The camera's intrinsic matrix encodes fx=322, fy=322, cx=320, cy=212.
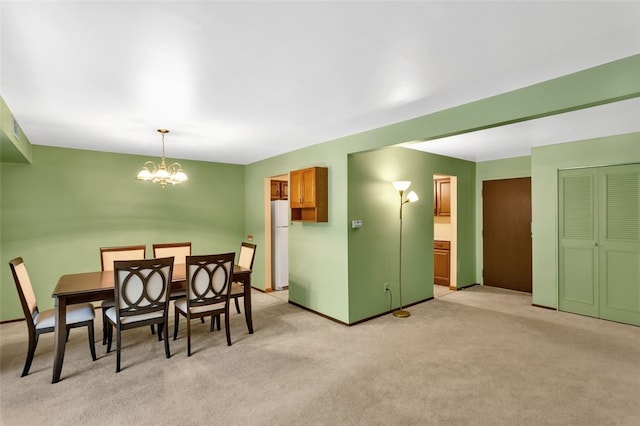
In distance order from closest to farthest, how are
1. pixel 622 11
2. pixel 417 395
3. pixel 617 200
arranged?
pixel 622 11
pixel 417 395
pixel 617 200

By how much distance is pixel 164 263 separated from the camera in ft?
10.1

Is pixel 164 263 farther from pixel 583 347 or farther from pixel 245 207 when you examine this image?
pixel 583 347

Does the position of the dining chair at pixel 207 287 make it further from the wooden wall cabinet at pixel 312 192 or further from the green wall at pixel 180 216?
the green wall at pixel 180 216

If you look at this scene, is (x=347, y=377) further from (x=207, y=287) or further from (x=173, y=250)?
(x=173, y=250)

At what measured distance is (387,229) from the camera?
4535 millimetres

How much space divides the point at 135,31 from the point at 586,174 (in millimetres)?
5292

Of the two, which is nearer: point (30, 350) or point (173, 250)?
point (30, 350)

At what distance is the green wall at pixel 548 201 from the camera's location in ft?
14.3

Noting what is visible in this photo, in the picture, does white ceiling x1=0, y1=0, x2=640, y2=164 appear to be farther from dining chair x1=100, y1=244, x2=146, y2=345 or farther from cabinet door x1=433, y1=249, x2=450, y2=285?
cabinet door x1=433, y1=249, x2=450, y2=285

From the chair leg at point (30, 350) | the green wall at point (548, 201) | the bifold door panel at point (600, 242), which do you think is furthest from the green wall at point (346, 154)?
the chair leg at point (30, 350)

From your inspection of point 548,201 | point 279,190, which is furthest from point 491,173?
point 279,190

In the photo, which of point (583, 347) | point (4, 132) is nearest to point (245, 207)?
point (4, 132)

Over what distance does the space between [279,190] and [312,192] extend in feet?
7.48

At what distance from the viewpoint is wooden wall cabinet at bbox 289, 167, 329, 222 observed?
419 cm
